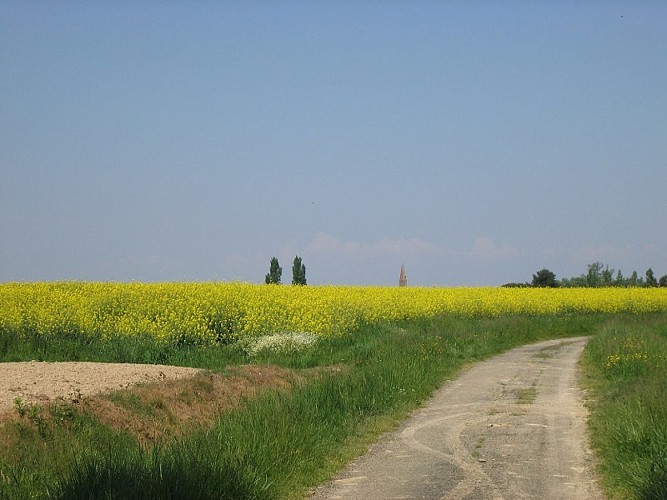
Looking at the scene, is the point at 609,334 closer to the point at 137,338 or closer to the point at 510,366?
the point at 510,366

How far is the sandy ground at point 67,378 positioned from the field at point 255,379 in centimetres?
87

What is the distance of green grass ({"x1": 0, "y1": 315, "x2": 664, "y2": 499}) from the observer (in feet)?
26.9

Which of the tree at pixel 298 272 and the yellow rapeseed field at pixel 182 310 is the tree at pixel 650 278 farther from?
the yellow rapeseed field at pixel 182 310

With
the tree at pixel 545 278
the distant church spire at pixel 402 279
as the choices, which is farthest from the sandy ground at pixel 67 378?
the tree at pixel 545 278

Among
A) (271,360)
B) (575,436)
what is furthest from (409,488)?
(271,360)

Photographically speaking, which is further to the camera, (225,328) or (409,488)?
(225,328)

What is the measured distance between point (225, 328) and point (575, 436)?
18.0 meters

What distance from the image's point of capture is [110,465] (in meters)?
8.26

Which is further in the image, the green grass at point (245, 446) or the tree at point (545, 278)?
the tree at point (545, 278)

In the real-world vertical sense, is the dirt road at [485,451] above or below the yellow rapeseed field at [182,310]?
below

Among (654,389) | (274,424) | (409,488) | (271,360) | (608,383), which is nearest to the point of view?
(409,488)

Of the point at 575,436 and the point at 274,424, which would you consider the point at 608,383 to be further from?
the point at 274,424

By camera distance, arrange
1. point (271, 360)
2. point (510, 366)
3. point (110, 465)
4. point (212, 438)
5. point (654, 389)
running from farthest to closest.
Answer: point (271, 360) < point (510, 366) < point (654, 389) < point (212, 438) < point (110, 465)

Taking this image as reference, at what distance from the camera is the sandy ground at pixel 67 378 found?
548 inches
